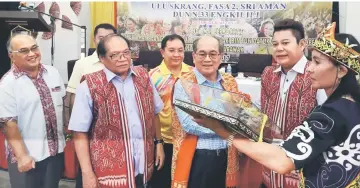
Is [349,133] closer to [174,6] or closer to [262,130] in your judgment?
[262,130]

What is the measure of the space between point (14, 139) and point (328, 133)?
1239 millimetres

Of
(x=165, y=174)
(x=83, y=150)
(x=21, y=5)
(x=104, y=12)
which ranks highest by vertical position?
(x=104, y=12)

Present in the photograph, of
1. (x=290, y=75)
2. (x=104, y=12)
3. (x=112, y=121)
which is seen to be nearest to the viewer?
(x=112, y=121)

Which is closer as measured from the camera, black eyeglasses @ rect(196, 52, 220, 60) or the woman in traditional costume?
the woman in traditional costume

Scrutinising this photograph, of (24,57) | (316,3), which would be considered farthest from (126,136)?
(316,3)

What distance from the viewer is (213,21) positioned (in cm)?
470

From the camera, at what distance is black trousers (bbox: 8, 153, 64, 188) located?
1.62m

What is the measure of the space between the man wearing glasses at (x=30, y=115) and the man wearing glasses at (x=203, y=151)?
561 millimetres

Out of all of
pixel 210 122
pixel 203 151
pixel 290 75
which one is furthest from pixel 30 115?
pixel 290 75

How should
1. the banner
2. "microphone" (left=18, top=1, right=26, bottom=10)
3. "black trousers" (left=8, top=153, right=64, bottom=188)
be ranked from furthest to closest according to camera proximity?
the banner
"microphone" (left=18, top=1, right=26, bottom=10)
"black trousers" (left=8, top=153, right=64, bottom=188)

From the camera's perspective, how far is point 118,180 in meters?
1.44

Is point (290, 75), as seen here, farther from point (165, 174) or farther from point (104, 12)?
point (104, 12)

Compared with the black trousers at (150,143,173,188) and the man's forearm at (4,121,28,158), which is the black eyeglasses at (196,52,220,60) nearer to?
the black trousers at (150,143,173,188)

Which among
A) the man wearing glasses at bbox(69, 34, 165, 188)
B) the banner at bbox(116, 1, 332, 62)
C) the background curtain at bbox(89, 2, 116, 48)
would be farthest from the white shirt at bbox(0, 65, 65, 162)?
the background curtain at bbox(89, 2, 116, 48)
